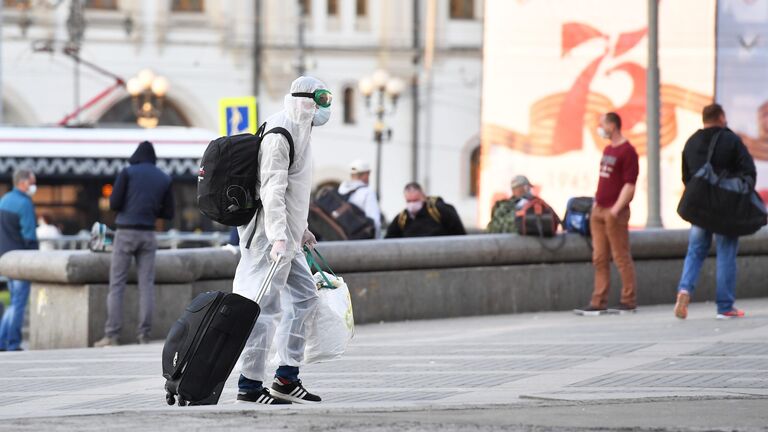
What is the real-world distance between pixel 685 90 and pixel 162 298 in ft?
43.4

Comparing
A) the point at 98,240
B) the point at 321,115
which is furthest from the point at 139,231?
the point at 321,115

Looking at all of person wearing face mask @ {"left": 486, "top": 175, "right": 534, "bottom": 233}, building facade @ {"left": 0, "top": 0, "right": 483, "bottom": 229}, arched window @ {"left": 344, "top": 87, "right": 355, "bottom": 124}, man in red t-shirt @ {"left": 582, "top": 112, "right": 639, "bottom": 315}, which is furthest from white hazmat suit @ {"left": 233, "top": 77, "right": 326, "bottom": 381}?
arched window @ {"left": 344, "top": 87, "right": 355, "bottom": 124}

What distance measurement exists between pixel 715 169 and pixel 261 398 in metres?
6.07

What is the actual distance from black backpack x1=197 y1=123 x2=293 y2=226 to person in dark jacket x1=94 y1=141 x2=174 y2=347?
19.0 feet

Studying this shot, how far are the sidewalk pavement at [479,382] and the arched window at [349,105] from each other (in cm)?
4350

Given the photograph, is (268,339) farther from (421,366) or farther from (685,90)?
(685,90)

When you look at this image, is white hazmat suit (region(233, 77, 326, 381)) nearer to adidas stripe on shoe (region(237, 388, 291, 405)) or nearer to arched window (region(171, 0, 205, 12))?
adidas stripe on shoe (region(237, 388, 291, 405))

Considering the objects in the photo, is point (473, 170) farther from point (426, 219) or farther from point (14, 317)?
point (14, 317)

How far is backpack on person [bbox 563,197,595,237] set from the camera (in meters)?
16.9

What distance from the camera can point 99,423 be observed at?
8023 mm

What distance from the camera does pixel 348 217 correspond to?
57.9ft

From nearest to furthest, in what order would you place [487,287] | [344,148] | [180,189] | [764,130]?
[487,287], [764,130], [180,189], [344,148]

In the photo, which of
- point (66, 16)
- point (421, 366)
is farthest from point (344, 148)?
point (421, 366)

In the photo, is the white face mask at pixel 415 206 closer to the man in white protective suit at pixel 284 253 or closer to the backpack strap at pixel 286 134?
the man in white protective suit at pixel 284 253
